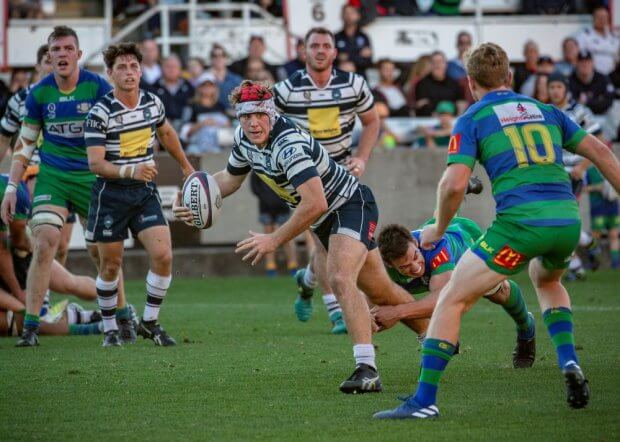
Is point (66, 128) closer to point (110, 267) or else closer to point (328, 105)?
point (110, 267)

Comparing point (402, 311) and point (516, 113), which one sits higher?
point (516, 113)

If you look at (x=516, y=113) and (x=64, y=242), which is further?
(x=64, y=242)

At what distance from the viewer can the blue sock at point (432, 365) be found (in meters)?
6.70

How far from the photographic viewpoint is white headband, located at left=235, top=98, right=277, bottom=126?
7.99 m

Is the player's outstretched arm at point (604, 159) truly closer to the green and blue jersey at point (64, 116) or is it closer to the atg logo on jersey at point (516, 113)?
the atg logo on jersey at point (516, 113)

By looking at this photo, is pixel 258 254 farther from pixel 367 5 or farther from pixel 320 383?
pixel 367 5

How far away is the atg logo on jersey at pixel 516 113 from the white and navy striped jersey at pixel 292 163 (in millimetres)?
1391

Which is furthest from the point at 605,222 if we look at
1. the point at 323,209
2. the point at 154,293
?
the point at 323,209

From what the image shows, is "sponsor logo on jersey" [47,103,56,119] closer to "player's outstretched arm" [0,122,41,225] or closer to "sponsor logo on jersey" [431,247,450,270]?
"player's outstretched arm" [0,122,41,225]

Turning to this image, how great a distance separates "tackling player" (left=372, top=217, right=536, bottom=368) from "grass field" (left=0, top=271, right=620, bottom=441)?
307 millimetres

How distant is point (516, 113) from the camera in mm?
6875

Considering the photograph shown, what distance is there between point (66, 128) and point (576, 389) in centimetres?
578

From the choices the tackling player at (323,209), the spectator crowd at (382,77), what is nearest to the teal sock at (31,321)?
the tackling player at (323,209)

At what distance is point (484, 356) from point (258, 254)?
114 inches
